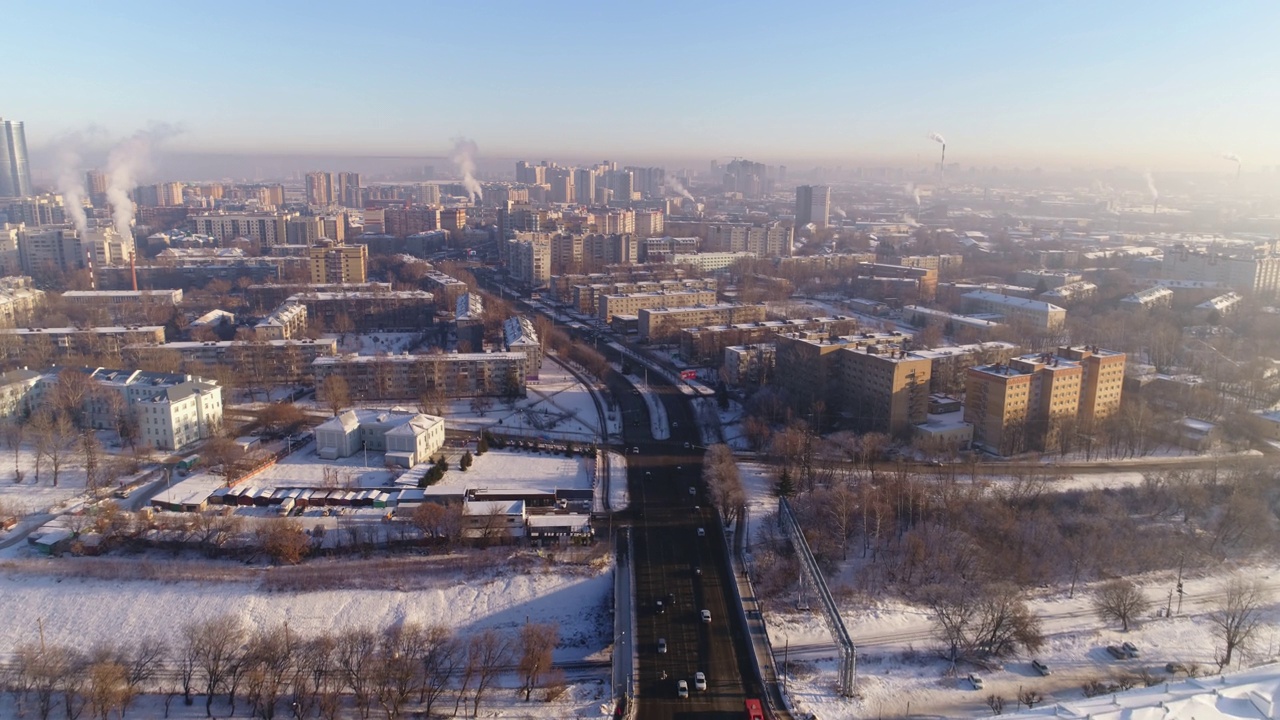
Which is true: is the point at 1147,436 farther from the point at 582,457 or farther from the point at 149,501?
the point at 149,501

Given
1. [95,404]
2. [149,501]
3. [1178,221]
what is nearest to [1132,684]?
[149,501]

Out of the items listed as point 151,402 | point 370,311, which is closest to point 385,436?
point 151,402

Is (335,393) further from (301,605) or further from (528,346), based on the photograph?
(301,605)

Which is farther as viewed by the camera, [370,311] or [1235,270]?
[1235,270]

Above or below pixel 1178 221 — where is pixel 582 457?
below

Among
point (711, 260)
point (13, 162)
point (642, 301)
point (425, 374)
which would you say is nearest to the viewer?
point (425, 374)

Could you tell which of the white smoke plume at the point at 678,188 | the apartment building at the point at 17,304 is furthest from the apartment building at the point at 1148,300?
the white smoke plume at the point at 678,188
